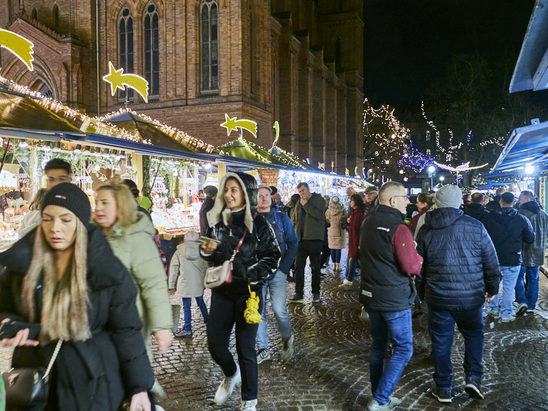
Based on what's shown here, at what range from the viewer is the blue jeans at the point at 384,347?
3.94 metres

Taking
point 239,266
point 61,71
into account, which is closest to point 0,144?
point 239,266

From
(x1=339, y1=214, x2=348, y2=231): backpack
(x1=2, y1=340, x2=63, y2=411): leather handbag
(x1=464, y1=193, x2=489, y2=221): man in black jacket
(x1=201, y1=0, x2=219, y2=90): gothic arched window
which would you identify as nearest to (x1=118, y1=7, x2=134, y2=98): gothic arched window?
(x1=201, y1=0, x2=219, y2=90): gothic arched window

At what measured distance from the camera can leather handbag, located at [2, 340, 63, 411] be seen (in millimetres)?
1860

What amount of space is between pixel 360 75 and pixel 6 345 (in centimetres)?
4841

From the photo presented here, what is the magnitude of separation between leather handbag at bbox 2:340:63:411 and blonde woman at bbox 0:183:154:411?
0.05m

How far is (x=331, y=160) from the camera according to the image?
41531 millimetres

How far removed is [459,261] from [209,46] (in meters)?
20.5

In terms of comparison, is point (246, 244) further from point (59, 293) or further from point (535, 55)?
point (535, 55)

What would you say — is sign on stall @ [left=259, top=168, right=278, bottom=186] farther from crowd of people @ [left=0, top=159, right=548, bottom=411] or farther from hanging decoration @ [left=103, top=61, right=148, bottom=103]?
crowd of people @ [left=0, top=159, right=548, bottom=411]

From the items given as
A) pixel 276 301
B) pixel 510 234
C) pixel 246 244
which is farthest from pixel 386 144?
pixel 246 244

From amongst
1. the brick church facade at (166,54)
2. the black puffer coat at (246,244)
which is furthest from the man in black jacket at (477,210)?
the brick church facade at (166,54)

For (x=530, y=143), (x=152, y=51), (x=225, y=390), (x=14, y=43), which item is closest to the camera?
(x=225, y=390)

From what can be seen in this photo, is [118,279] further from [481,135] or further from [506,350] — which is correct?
[481,135]

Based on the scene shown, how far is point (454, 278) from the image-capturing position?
4.23 m
